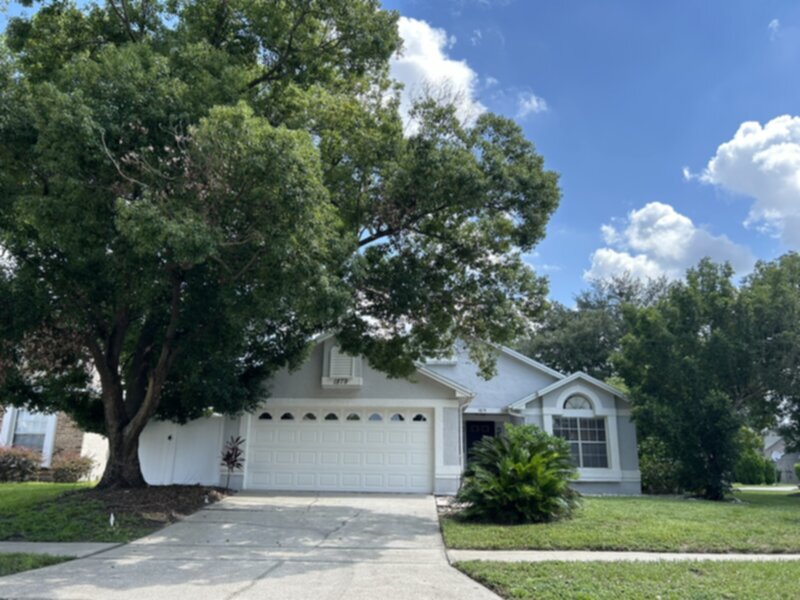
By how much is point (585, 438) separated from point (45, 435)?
58.1 feet

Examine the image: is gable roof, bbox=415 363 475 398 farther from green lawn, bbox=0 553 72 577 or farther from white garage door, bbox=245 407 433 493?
green lawn, bbox=0 553 72 577

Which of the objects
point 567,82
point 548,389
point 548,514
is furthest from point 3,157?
point 548,389

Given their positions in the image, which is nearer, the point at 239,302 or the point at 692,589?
the point at 692,589

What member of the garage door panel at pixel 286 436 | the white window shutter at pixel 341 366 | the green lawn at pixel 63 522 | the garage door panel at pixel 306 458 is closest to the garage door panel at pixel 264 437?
the garage door panel at pixel 286 436

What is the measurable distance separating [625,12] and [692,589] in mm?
11682

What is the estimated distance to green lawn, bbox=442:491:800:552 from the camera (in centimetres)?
830

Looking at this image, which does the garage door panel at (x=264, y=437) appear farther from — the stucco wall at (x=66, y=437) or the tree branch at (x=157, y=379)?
the stucco wall at (x=66, y=437)

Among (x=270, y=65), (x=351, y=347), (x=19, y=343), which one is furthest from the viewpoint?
A: (x=351, y=347)

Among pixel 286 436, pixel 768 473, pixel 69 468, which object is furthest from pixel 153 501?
pixel 768 473

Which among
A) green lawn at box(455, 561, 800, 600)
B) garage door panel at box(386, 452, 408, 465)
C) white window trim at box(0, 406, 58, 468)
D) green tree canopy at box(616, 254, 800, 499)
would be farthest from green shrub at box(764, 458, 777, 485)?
white window trim at box(0, 406, 58, 468)

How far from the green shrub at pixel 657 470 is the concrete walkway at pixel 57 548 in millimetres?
16852

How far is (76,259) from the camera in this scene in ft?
32.1

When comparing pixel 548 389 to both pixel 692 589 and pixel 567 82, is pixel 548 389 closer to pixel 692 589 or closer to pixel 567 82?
pixel 567 82

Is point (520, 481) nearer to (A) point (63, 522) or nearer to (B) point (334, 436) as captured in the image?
(B) point (334, 436)
